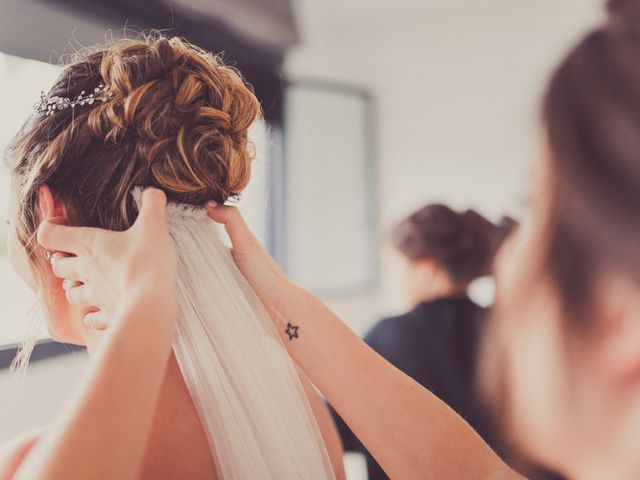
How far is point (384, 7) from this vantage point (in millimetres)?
3033

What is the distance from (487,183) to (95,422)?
9.78 ft

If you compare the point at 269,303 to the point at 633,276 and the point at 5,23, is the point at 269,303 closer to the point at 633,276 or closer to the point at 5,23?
the point at 633,276

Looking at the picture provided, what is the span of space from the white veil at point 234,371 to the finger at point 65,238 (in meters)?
0.11

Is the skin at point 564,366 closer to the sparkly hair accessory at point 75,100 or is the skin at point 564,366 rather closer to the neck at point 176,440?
the neck at point 176,440

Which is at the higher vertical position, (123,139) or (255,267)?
(123,139)

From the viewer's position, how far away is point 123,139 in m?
0.72

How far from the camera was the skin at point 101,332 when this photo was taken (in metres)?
0.61

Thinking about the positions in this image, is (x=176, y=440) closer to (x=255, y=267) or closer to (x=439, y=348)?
(x=255, y=267)

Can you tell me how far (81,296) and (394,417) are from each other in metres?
0.42

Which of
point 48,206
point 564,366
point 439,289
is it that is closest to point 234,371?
point 48,206

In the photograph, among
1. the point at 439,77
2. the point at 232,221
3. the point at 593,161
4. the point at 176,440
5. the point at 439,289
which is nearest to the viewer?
the point at 593,161

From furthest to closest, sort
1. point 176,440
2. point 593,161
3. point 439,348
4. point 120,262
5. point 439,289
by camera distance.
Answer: point 439,289
point 439,348
point 176,440
point 120,262
point 593,161

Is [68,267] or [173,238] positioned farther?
[173,238]

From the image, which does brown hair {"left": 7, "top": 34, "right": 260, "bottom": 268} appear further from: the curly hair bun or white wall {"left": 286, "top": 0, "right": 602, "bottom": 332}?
white wall {"left": 286, "top": 0, "right": 602, "bottom": 332}
